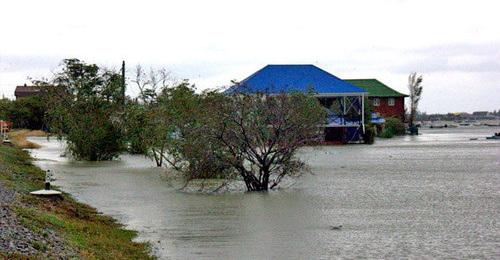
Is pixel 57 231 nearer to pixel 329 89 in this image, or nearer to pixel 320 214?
pixel 320 214

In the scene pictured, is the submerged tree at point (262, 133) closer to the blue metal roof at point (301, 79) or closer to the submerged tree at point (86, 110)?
the submerged tree at point (86, 110)

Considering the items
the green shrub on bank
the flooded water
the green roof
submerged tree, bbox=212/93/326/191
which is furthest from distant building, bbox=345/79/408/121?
submerged tree, bbox=212/93/326/191

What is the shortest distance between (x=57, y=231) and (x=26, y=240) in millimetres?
2123

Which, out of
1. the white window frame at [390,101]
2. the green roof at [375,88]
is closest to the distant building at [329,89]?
the green roof at [375,88]

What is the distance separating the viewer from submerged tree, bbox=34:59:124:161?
132ft

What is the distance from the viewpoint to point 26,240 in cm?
1158

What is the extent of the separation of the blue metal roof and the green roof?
1407 inches

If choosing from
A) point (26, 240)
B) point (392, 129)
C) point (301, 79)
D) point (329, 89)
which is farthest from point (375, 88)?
point (26, 240)

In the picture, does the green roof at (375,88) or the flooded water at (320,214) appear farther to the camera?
the green roof at (375,88)

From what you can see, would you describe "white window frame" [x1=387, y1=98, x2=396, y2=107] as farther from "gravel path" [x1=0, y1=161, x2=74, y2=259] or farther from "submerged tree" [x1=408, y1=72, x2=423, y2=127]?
"gravel path" [x1=0, y1=161, x2=74, y2=259]

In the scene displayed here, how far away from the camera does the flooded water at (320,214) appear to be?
46.0 ft

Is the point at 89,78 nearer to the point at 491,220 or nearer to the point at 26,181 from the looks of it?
the point at 26,181

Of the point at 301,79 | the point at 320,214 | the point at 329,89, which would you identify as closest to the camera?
the point at 320,214

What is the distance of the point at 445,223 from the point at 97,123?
26.4 meters
